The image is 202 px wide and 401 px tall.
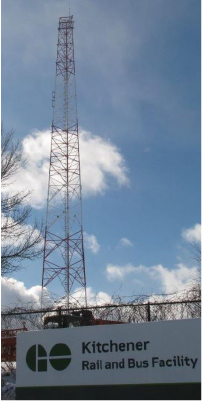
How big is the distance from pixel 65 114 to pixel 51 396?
1412cm

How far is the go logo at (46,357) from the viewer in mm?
10852

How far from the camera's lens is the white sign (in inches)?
386

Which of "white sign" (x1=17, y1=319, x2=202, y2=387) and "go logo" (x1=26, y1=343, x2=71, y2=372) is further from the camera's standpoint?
"go logo" (x1=26, y1=343, x2=71, y2=372)

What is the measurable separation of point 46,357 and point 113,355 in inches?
55.7

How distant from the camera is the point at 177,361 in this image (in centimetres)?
981

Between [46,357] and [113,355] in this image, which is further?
[46,357]

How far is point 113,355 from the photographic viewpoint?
1038 centimetres

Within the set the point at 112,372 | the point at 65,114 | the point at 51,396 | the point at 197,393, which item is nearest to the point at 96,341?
the point at 112,372

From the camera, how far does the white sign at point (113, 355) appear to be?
980cm

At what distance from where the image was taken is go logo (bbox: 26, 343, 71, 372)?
1085 centimetres

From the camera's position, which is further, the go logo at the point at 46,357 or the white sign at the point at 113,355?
the go logo at the point at 46,357

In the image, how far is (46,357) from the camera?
36.3 feet

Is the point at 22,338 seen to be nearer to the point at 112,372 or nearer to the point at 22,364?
the point at 22,364

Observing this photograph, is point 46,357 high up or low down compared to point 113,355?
up
